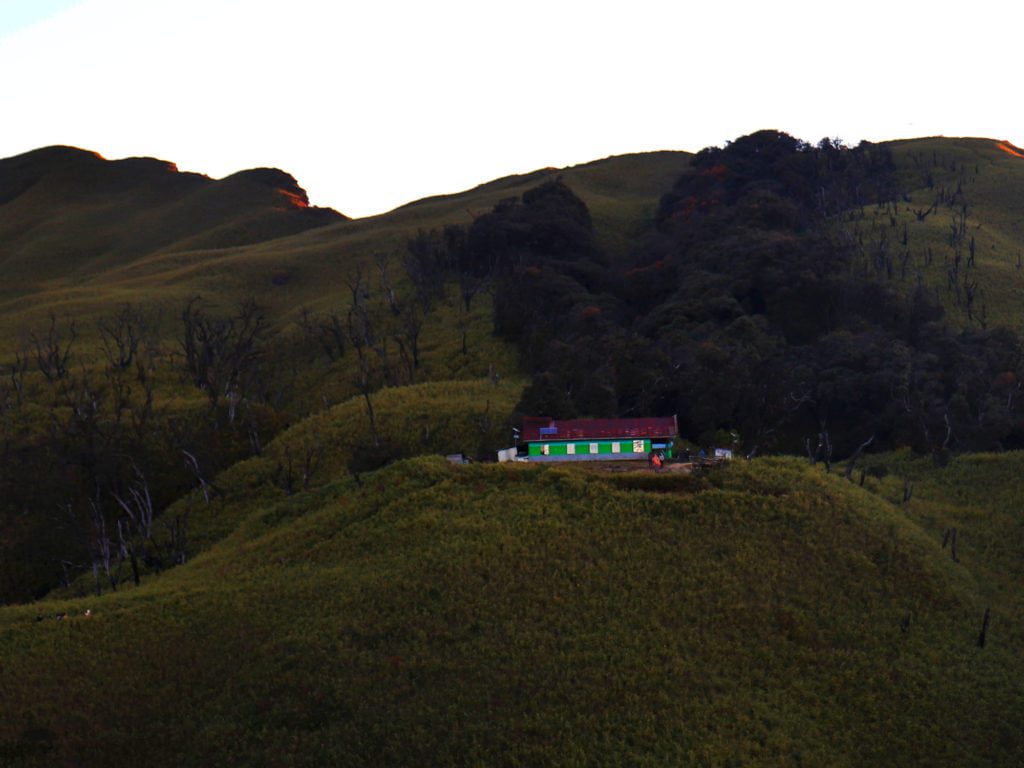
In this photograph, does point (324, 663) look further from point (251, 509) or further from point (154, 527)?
point (154, 527)

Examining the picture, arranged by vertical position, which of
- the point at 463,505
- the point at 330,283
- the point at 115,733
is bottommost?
the point at 115,733

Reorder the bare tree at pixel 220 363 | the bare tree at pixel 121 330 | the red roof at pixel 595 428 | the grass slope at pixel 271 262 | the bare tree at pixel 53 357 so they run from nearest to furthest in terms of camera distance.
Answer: the red roof at pixel 595 428 < the bare tree at pixel 220 363 < the bare tree at pixel 53 357 < the bare tree at pixel 121 330 < the grass slope at pixel 271 262

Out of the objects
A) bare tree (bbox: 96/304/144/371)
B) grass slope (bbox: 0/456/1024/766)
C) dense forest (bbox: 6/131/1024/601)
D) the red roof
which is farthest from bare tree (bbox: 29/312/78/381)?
the red roof

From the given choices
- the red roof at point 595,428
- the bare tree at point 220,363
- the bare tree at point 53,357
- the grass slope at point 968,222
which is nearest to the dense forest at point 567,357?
the bare tree at point 220,363

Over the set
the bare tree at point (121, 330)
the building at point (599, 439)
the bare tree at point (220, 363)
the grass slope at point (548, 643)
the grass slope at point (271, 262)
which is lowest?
the grass slope at point (548, 643)

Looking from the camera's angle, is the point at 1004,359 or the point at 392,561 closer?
the point at 392,561

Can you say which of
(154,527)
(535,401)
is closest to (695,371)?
(535,401)

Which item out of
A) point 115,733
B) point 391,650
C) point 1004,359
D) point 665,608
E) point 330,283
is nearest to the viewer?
point 115,733

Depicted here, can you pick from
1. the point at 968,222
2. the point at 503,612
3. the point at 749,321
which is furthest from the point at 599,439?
the point at 968,222

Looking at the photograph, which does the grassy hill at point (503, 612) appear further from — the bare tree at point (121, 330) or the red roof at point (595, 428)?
the bare tree at point (121, 330)
